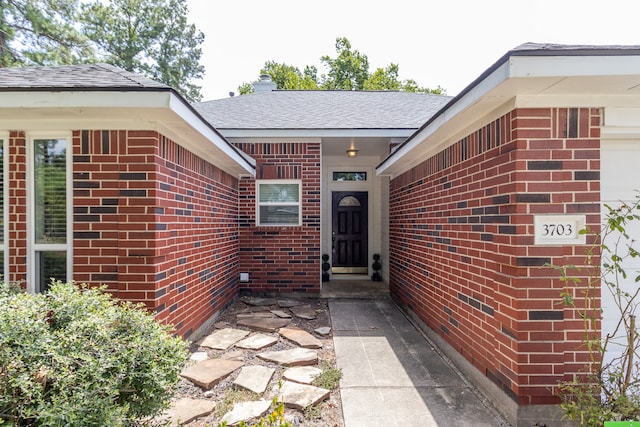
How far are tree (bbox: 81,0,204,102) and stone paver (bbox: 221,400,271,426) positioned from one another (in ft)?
59.1

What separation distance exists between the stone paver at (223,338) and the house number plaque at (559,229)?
3.41m

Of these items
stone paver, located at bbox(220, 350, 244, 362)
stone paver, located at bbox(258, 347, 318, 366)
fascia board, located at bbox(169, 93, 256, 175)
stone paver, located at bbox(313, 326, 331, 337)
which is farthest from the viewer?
stone paver, located at bbox(313, 326, 331, 337)

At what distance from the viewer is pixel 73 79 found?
2.90 meters

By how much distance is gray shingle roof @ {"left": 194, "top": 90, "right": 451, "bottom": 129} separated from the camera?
21.2ft

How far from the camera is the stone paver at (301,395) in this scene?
8.83 feet

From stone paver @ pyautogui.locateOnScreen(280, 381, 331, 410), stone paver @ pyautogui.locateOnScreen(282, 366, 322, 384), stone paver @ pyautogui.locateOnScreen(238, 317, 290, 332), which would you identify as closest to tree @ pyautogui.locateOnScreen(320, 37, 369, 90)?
stone paver @ pyautogui.locateOnScreen(238, 317, 290, 332)

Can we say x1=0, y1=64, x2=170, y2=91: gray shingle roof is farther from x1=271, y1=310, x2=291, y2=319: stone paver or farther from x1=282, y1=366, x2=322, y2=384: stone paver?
x1=271, y1=310, x2=291, y2=319: stone paver

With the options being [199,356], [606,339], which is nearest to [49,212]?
[199,356]

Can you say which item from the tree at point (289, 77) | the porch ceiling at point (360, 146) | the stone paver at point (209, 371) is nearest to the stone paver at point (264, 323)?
the stone paver at point (209, 371)

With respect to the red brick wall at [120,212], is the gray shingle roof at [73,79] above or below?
above

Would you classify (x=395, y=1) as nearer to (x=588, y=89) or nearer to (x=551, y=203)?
(x=588, y=89)

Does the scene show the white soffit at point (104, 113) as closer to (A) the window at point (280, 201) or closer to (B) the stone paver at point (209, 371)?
(B) the stone paver at point (209, 371)

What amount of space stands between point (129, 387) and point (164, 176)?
1947 mm

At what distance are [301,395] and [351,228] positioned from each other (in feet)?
19.6
